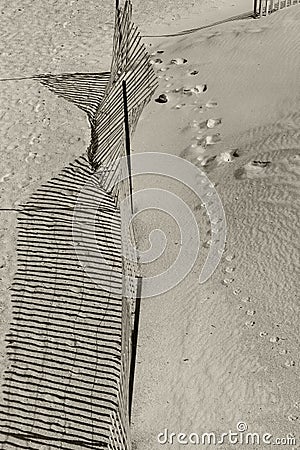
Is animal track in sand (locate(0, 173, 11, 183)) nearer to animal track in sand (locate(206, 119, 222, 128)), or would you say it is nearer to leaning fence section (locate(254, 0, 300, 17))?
animal track in sand (locate(206, 119, 222, 128))

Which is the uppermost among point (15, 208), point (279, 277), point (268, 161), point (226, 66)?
point (226, 66)

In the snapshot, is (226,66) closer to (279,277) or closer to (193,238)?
(193,238)

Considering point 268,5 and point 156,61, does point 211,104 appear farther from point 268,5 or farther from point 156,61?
point 268,5

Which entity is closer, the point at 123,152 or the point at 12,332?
the point at 12,332

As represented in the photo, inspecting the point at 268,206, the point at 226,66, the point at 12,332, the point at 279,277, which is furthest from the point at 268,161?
the point at 12,332

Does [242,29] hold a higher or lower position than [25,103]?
higher

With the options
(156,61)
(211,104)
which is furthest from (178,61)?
(211,104)
